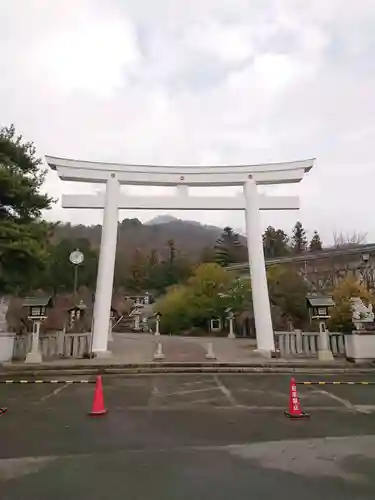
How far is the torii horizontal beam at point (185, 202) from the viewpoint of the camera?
57.2 ft

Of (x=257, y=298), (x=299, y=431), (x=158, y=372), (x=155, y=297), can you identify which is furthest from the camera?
(x=155, y=297)

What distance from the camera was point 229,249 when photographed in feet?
173

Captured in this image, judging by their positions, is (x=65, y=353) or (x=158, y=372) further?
(x=65, y=353)

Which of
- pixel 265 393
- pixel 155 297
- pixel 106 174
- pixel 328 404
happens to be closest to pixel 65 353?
pixel 106 174

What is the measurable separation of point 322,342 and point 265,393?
24.1 ft

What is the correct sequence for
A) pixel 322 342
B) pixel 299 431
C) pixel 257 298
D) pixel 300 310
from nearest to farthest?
pixel 299 431
pixel 322 342
pixel 257 298
pixel 300 310

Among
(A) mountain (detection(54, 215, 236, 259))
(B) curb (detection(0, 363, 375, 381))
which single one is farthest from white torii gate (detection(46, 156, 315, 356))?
(A) mountain (detection(54, 215, 236, 259))

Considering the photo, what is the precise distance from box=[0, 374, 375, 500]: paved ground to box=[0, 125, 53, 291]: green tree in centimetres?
658

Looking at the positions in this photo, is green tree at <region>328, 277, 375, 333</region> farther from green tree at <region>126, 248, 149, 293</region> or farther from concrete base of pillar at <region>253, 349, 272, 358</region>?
green tree at <region>126, 248, 149, 293</region>

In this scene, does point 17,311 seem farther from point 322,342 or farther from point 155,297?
point 155,297

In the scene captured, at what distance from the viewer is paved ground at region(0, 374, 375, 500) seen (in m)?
3.80

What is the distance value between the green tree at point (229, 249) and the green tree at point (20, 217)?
3280 cm

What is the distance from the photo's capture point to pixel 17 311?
68.2ft

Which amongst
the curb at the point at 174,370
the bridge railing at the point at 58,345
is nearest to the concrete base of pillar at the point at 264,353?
the curb at the point at 174,370
